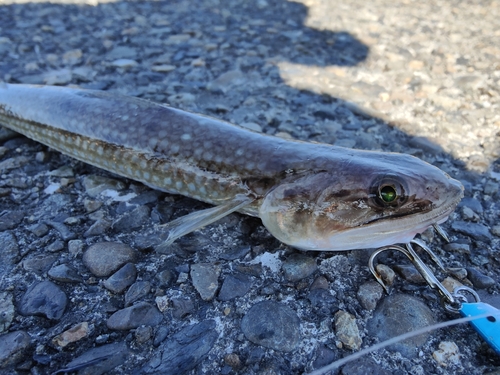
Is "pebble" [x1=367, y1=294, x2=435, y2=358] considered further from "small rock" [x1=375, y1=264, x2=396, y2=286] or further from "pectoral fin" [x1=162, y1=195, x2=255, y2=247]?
"pectoral fin" [x1=162, y1=195, x2=255, y2=247]

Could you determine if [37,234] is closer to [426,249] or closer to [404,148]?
[426,249]

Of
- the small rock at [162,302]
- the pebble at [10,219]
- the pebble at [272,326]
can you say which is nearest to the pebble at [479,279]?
the pebble at [272,326]

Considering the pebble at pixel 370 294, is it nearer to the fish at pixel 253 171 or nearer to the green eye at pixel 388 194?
the fish at pixel 253 171

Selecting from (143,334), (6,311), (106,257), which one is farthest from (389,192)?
(6,311)

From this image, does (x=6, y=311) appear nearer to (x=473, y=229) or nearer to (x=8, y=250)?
(x=8, y=250)

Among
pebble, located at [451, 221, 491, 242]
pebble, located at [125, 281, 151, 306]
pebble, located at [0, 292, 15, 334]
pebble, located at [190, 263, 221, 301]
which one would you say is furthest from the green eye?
pebble, located at [0, 292, 15, 334]
